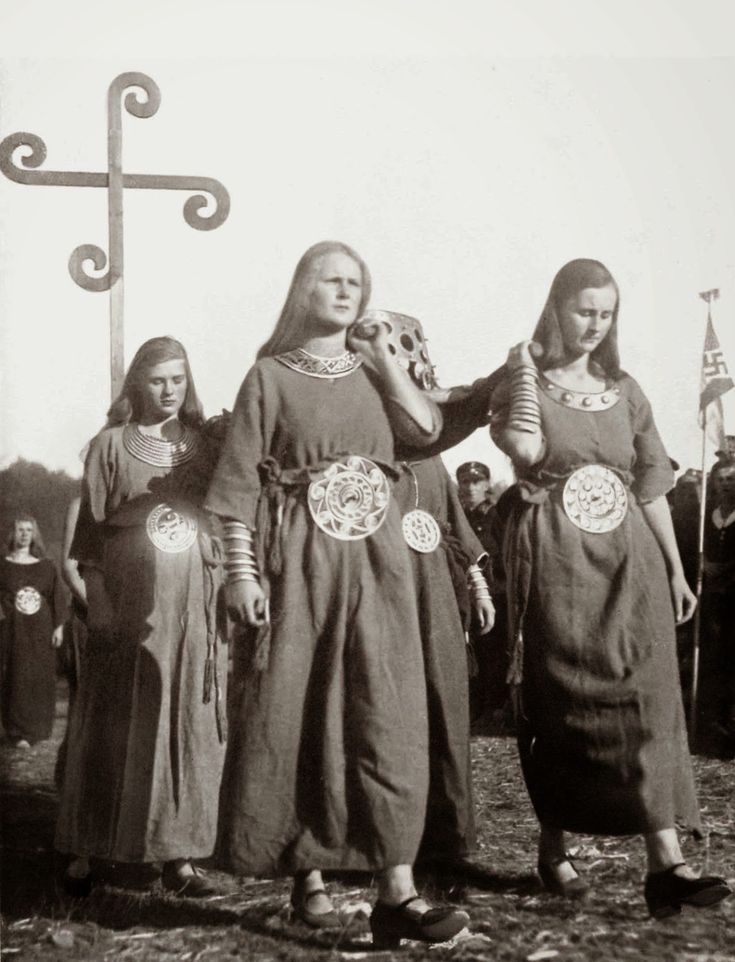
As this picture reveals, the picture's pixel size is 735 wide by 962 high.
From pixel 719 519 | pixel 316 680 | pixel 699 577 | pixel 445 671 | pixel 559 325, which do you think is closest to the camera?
pixel 316 680

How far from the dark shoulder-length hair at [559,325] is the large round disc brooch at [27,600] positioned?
157 cm

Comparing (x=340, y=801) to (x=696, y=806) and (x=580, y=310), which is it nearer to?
(x=696, y=806)

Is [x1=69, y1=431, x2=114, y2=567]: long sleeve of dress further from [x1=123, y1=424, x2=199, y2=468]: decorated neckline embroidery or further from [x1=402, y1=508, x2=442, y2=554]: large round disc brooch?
[x1=402, y1=508, x2=442, y2=554]: large round disc brooch

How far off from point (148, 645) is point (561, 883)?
4.17ft

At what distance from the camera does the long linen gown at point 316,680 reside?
2.76 metres

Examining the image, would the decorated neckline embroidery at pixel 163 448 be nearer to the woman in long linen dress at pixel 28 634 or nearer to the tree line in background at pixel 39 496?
the tree line in background at pixel 39 496

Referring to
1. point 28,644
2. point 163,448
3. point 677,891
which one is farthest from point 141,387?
point 677,891

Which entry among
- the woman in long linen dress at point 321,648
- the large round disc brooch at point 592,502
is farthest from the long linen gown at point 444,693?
the large round disc brooch at point 592,502

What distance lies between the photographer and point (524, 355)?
312cm

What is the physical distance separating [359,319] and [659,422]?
36.3 inches

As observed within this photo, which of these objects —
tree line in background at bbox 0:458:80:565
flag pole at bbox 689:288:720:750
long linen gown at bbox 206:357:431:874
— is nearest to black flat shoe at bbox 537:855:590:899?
long linen gown at bbox 206:357:431:874

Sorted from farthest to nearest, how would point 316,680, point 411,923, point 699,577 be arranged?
Answer: point 699,577, point 316,680, point 411,923

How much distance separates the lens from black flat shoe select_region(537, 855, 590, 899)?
2.98m

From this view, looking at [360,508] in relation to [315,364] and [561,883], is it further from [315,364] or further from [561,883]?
[561,883]
